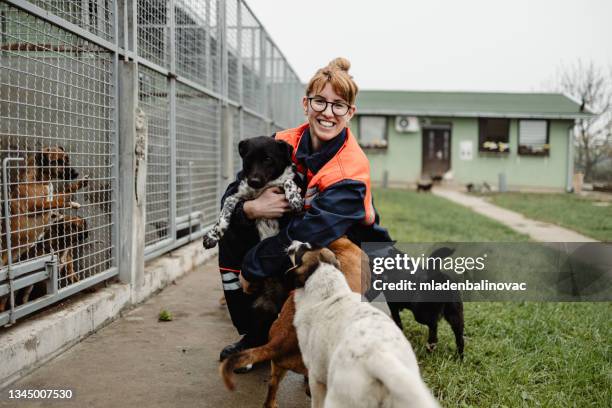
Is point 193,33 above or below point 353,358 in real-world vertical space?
above

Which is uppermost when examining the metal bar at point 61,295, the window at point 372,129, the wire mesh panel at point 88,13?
the window at point 372,129

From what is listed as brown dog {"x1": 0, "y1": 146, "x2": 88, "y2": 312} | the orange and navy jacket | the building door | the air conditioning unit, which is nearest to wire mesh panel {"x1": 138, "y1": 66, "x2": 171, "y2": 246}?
brown dog {"x1": 0, "y1": 146, "x2": 88, "y2": 312}

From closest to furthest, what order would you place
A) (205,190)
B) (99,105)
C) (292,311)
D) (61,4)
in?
(292,311)
(61,4)
(99,105)
(205,190)

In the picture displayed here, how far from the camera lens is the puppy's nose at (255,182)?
351cm

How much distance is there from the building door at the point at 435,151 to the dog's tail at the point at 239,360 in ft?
84.7

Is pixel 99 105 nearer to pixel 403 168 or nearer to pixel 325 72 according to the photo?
pixel 325 72

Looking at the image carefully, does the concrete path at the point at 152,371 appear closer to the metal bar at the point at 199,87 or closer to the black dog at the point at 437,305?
the black dog at the point at 437,305

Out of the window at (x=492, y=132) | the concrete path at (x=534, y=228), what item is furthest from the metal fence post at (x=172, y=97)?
the window at (x=492, y=132)

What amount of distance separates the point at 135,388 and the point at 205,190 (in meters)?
4.17

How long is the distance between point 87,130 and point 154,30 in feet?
4.99

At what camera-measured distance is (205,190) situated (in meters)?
6.95

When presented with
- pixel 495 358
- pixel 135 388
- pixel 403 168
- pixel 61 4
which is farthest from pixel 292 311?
pixel 403 168

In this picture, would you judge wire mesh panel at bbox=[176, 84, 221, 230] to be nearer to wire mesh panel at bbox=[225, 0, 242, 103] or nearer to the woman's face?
wire mesh panel at bbox=[225, 0, 242, 103]

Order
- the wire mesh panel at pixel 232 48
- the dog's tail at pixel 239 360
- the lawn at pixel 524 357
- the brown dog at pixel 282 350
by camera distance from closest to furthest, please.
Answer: the dog's tail at pixel 239 360 → the brown dog at pixel 282 350 → the lawn at pixel 524 357 → the wire mesh panel at pixel 232 48
